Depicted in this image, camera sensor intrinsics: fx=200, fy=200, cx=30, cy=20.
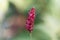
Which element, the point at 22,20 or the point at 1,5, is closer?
the point at 1,5

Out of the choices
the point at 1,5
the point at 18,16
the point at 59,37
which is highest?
the point at 18,16

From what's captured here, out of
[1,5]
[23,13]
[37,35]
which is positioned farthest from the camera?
[23,13]

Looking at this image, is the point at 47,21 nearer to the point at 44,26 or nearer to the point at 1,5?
the point at 44,26

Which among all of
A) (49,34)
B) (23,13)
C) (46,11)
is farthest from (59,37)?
(23,13)

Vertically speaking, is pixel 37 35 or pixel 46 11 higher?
pixel 46 11

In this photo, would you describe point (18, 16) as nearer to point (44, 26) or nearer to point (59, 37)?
point (44, 26)

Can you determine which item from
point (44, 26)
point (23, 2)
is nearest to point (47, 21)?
point (44, 26)

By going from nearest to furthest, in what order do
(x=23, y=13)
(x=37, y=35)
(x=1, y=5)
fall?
(x=1, y=5) → (x=37, y=35) → (x=23, y=13)

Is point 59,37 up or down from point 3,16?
down

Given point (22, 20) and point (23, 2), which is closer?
point (23, 2)
